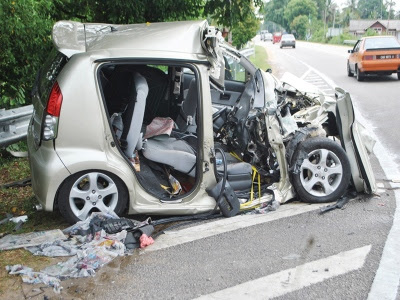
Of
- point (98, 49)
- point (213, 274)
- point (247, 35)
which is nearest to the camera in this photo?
point (213, 274)

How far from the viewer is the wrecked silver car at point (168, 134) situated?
466 cm

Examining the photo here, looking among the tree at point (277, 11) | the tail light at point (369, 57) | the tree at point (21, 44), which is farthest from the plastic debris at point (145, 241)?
the tree at point (277, 11)

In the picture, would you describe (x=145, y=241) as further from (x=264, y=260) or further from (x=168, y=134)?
(x=168, y=134)

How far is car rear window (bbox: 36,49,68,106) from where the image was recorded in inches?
192

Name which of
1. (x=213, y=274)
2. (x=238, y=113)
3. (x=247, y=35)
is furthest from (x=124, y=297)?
(x=247, y=35)

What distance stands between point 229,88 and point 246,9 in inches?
122

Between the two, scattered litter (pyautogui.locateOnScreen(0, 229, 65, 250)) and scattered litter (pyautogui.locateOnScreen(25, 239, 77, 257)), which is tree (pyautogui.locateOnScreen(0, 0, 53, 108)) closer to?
scattered litter (pyautogui.locateOnScreen(0, 229, 65, 250))

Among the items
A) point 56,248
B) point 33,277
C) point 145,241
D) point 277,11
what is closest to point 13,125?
point 56,248

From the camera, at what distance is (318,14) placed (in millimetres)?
144125

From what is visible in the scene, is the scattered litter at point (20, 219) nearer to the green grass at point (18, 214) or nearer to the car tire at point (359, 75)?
the green grass at point (18, 214)

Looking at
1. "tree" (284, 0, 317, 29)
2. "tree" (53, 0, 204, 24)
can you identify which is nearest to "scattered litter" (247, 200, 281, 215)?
"tree" (53, 0, 204, 24)

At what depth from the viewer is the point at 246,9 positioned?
9703 millimetres

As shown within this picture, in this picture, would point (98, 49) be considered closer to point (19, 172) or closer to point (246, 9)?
point (19, 172)

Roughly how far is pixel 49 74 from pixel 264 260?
9.00ft
